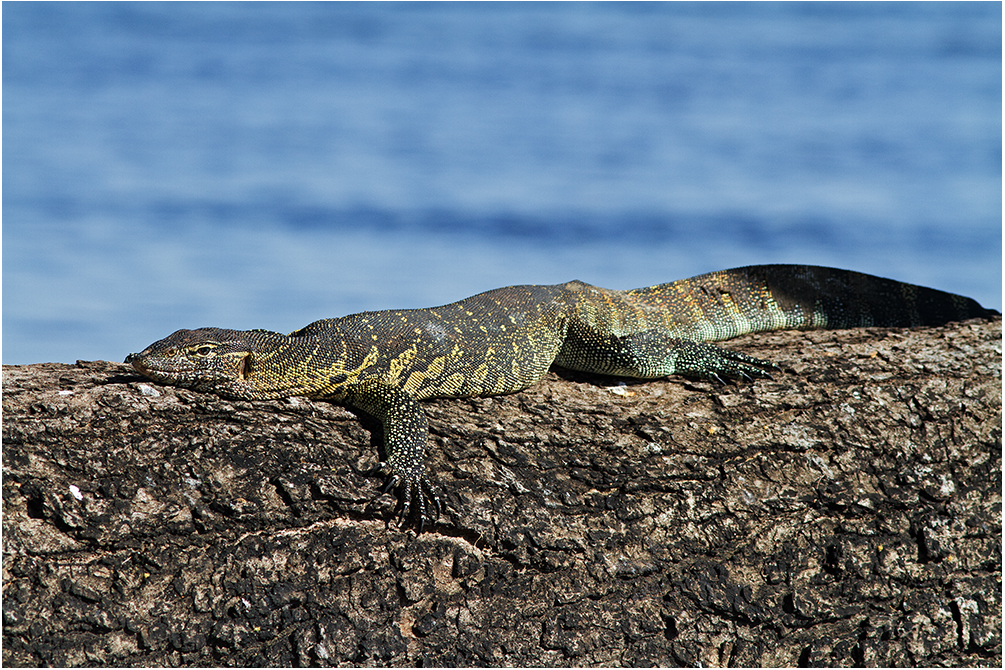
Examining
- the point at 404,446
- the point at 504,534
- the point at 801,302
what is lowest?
the point at 504,534

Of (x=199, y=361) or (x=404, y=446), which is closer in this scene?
(x=404, y=446)

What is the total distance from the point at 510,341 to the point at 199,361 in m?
2.67

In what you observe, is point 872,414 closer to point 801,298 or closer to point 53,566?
point 801,298

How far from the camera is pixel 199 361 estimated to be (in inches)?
253

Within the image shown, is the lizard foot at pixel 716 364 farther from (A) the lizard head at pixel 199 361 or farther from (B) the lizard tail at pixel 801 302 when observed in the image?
(A) the lizard head at pixel 199 361

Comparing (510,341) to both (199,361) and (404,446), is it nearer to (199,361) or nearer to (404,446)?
(404,446)

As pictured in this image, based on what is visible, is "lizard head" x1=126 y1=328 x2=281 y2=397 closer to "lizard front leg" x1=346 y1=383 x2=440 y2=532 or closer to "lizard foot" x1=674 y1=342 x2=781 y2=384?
"lizard front leg" x1=346 y1=383 x2=440 y2=532

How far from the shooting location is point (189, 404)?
6.21 metres

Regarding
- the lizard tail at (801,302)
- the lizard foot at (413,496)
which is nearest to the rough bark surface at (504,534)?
the lizard foot at (413,496)

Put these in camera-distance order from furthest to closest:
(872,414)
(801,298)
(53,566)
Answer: (801,298)
(872,414)
(53,566)

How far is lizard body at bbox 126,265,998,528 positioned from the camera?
644 centimetres

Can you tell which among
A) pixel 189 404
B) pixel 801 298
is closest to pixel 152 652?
pixel 189 404

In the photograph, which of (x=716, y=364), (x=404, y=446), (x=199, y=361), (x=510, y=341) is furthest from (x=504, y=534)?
(x=199, y=361)

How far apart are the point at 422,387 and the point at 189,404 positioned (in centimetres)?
185
